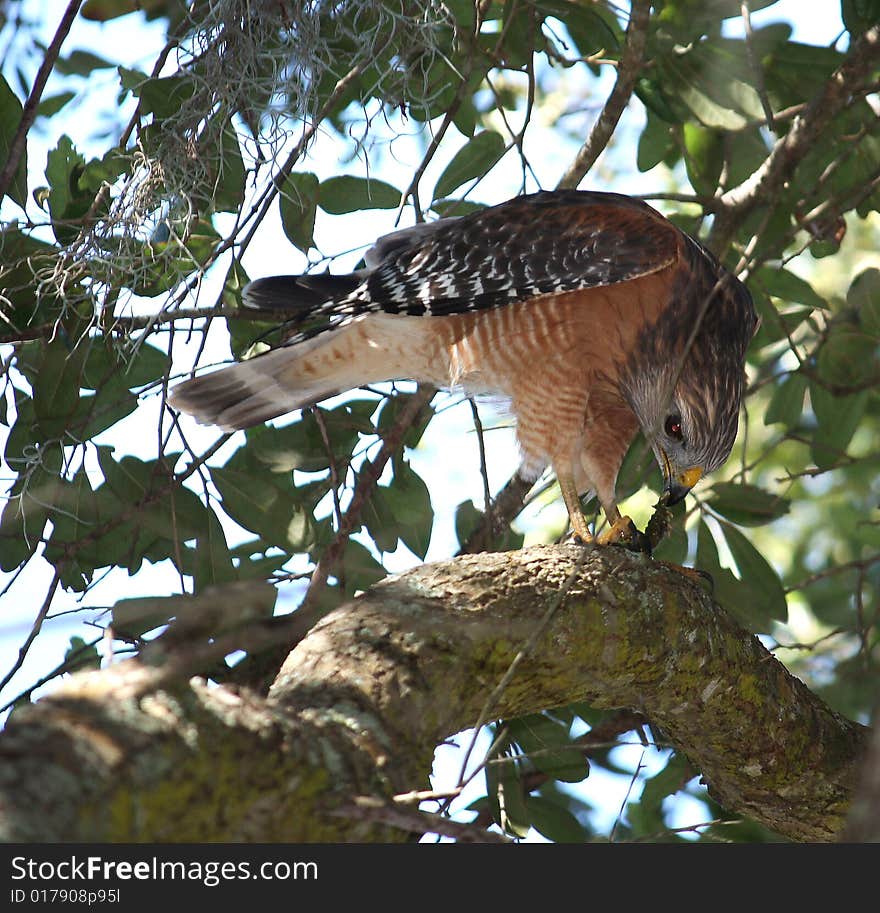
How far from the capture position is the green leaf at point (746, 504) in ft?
12.9

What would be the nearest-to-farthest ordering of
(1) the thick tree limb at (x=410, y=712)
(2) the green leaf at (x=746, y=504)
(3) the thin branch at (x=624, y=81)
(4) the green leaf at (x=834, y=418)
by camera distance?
(1) the thick tree limb at (x=410, y=712) < (3) the thin branch at (x=624, y=81) < (2) the green leaf at (x=746, y=504) < (4) the green leaf at (x=834, y=418)

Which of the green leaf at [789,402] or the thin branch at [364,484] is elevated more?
the green leaf at [789,402]

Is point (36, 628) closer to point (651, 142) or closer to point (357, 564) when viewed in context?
point (357, 564)

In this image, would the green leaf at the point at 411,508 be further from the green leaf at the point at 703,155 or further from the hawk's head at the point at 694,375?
the green leaf at the point at 703,155

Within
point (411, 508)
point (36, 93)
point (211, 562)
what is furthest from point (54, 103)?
point (411, 508)

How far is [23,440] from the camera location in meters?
3.45

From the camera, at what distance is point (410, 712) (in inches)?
82.7

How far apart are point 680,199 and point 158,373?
74.1 inches

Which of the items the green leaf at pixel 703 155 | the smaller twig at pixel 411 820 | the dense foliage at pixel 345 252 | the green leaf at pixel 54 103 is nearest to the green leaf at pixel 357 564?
the dense foliage at pixel 345 252

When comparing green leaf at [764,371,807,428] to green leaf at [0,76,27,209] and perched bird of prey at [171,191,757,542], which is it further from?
green leaf at [0,76,27,209]

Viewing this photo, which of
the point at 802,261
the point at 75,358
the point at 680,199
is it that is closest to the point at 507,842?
the point at 75,358

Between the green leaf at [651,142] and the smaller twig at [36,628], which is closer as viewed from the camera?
the smaller twig at [36,628]

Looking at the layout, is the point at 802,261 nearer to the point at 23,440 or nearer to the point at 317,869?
the point at 23,440

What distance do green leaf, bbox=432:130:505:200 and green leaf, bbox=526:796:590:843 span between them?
7.03 feet
